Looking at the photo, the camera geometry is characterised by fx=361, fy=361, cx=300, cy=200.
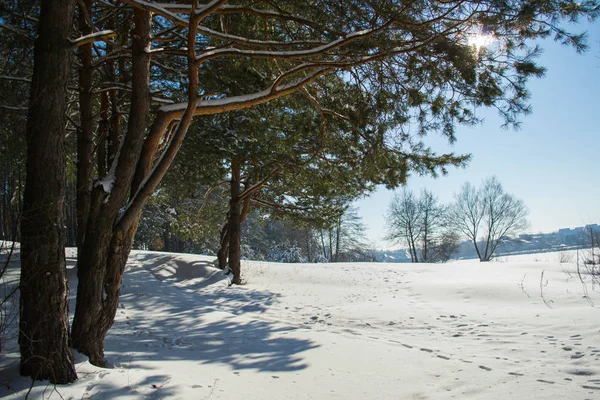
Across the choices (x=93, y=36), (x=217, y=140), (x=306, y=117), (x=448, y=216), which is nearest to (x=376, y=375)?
(x=93, y=36)

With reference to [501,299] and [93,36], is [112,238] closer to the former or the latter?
[93,36]

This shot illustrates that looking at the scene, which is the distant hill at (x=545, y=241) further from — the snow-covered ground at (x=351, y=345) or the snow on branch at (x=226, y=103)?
the snow on branch at (x=226, y=103)

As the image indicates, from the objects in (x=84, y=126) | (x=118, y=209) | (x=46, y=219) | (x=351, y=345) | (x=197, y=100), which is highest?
(x=84, y=126)

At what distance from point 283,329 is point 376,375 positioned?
225 cm

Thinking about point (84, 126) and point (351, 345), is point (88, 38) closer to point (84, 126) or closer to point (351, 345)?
point (351, 345)

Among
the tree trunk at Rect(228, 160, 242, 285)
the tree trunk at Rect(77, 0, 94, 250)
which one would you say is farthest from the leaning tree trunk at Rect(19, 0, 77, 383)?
the tree trunk at Rect(228, 160, 242, 285)

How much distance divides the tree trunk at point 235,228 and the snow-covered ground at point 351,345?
6.23 feet

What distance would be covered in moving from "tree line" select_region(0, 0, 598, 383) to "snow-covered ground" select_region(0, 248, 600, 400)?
2.34 feet

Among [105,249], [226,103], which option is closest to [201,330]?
[105,249]

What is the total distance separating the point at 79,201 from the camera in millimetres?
6582

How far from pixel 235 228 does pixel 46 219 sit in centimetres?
849

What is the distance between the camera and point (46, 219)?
8.11 ft

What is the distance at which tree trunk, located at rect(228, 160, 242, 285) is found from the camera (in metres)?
10.8

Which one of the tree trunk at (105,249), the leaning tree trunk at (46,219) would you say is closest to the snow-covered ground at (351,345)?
the leaning tree trunk at (46,219)
